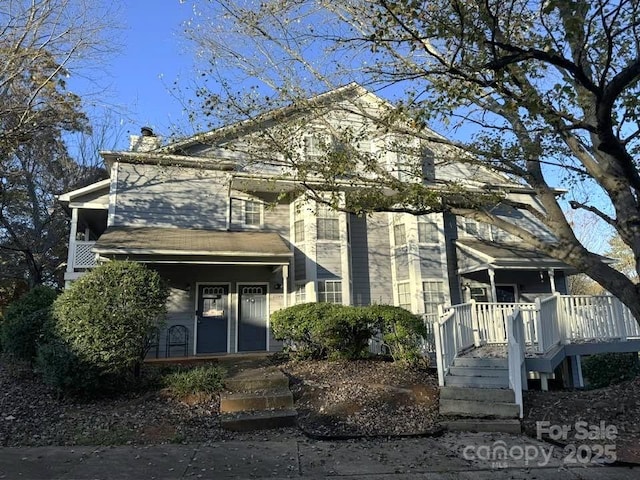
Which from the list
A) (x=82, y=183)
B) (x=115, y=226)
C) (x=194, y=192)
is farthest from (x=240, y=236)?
(x=82, y=183)

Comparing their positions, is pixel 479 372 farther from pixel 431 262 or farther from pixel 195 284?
pixel 195 284

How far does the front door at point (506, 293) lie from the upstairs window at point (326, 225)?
255 inches

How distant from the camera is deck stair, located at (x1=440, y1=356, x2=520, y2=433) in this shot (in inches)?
260

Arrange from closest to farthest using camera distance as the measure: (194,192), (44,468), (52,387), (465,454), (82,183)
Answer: (44,468)
(465,454)
(52,387)
(194,192)
(82,183)

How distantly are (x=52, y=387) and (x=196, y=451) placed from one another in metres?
3.50

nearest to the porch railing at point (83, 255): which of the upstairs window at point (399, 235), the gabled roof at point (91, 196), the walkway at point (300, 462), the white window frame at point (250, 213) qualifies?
the gabled roof at point (91, 196)

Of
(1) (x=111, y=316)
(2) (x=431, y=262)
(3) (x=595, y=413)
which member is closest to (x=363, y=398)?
(3) (x=595, y=413)

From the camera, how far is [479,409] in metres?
6.97

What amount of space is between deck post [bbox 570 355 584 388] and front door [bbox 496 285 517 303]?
3.98 metres

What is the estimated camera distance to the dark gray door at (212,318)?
13.4 meters

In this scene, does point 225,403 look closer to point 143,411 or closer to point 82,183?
point 143,411

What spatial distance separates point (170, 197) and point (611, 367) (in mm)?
12906

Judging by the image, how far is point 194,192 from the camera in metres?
14.4

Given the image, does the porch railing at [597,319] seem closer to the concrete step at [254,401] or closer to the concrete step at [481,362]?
the concrete step at [481,362]
